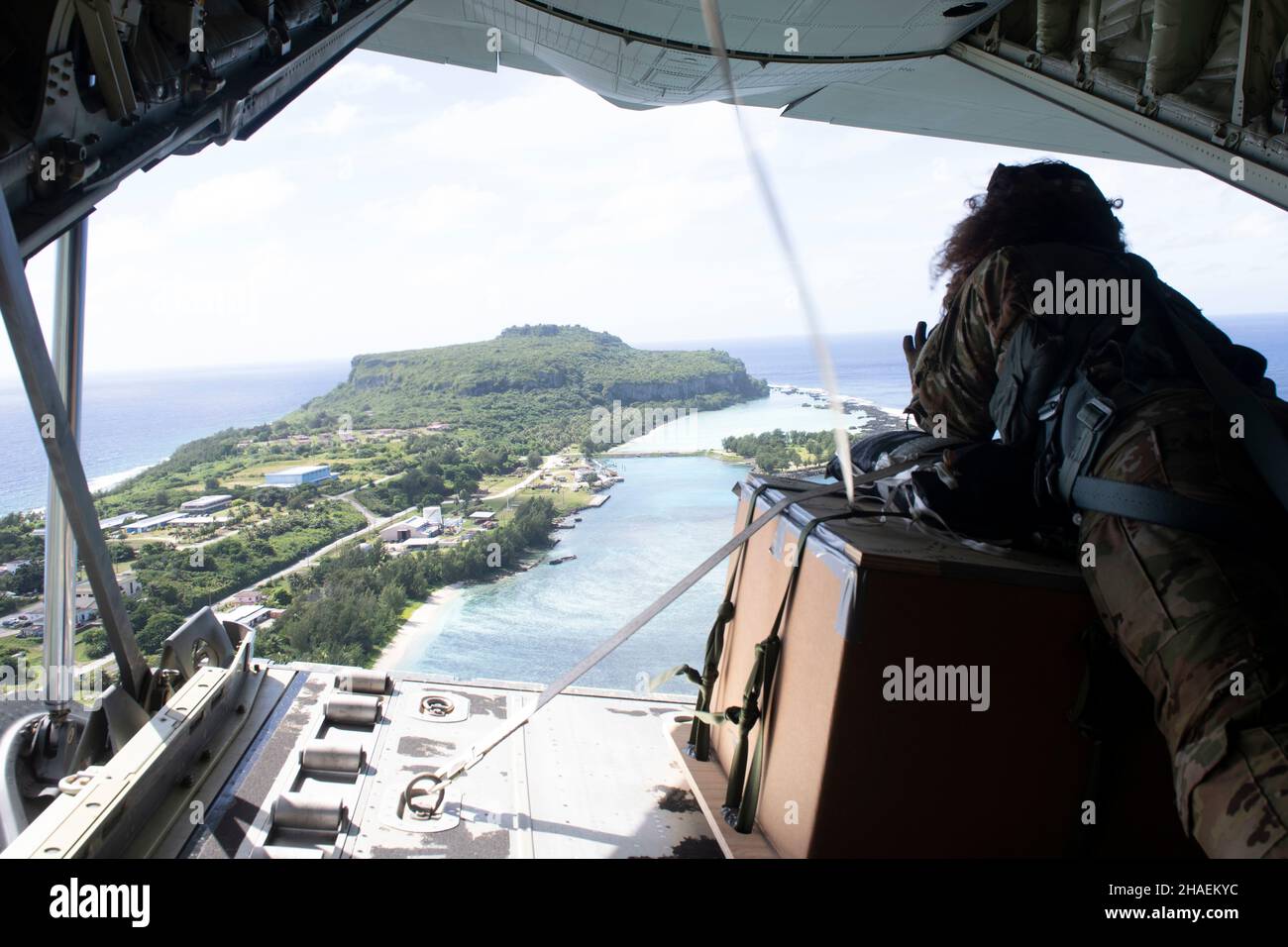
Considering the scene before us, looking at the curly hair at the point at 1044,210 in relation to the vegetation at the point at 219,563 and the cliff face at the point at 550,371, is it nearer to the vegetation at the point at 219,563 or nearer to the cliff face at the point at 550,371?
the vegetation at the point at 219,563

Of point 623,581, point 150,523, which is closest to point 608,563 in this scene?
point 623,581

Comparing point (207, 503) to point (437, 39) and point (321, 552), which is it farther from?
point (437, 39)

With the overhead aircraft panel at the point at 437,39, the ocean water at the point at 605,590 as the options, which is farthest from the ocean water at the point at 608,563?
the overhead aircraft panel at the point at 437,39

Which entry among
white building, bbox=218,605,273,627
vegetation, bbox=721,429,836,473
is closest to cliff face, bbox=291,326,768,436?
vegetation, bbox=721,429,836,473

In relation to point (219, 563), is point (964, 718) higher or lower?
higher

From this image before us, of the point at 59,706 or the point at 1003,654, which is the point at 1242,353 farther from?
the point at 59,706

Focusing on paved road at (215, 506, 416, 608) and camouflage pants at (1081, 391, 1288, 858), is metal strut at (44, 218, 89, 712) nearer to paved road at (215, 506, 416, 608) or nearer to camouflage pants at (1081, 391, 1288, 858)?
paved road at (215, 506, 416, 608)
